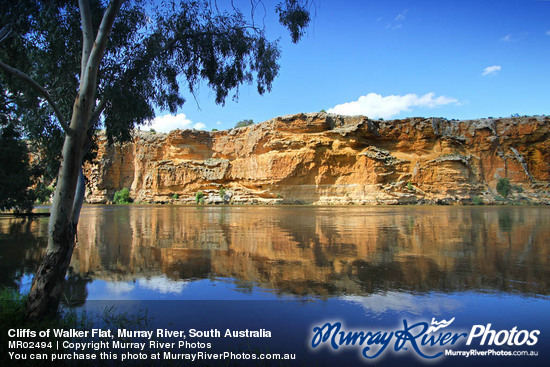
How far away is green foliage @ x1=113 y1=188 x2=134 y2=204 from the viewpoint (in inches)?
2498

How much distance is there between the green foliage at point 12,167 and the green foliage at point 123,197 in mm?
52183

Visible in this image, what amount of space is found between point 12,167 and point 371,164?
49398 millimetres

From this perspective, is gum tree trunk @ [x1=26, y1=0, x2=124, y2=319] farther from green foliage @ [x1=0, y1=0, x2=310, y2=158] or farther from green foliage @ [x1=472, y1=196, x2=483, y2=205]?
green foliage @ [x1=472, y1=196, x2=483, y2=205]

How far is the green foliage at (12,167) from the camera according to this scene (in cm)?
1233

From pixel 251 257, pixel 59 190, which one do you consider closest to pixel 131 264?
pixel 251 257

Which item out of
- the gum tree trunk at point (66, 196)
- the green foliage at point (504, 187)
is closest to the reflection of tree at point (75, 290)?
the gum tree trunk at point (66, 196)

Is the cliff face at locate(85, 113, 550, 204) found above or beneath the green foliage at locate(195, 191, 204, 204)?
above

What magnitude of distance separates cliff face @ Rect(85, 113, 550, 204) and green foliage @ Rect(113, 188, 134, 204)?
24.7 feet

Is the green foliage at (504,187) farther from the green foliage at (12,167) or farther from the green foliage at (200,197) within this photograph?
the green foliage at (12,167)

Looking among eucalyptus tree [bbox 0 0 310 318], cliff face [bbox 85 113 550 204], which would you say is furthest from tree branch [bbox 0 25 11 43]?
cliff face [bbox 85 113 550 204]

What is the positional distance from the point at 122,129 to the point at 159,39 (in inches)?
85.6

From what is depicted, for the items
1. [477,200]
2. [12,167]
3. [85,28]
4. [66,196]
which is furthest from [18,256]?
[477,200]

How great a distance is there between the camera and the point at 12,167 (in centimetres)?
1312

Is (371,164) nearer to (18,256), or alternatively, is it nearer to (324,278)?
(324,278)
